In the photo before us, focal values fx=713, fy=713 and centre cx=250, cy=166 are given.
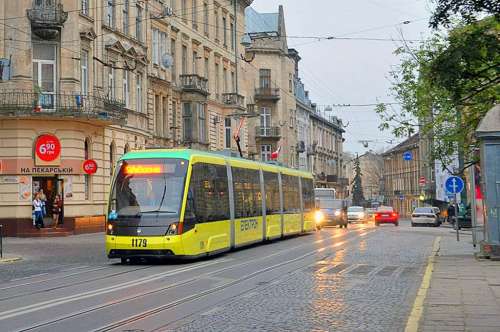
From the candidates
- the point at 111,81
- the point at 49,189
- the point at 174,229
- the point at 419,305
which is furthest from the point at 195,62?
the point at 419,305

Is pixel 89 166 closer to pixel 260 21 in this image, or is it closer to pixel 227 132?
pixel 227 132

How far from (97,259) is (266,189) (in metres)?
7.90

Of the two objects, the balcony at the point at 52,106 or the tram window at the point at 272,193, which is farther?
the balcony at the point at 52,106

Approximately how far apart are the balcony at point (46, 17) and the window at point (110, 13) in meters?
4.72

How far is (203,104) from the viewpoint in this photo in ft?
172

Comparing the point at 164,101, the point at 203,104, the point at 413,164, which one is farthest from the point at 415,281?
the point at 413,164

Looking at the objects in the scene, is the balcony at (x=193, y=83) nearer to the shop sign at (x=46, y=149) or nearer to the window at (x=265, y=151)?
the shop sign at (x=46, y=149)

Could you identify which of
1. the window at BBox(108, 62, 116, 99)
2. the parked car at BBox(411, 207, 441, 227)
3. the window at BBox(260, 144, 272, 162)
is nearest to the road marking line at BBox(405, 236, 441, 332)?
the window at BBox(108, 62, 116, 99)

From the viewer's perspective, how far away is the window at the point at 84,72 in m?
35.4

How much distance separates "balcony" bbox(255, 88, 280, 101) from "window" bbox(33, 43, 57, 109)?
4706 cm

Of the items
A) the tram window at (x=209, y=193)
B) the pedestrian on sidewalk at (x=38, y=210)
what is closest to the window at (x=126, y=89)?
the pedestrian on sidewalk at (x=38, y=210)

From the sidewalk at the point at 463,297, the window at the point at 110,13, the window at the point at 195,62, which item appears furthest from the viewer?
the window at the point at 195,62

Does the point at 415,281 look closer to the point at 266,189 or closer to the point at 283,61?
the point at 266,189

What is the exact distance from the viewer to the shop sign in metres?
33.6
